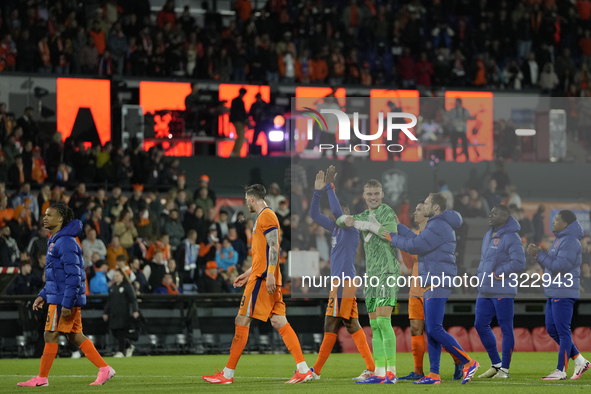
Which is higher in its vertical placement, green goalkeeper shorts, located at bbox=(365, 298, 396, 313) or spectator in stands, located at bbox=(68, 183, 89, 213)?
spectator in stands, located at bbox=(68, 183, 89, 213)

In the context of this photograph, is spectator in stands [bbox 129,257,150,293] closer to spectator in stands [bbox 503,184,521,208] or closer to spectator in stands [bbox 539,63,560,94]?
spectator in stands [bbox 503,184,521,208]

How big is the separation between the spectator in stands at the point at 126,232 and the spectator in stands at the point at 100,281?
5.71ft

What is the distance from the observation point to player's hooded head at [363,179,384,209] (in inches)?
430

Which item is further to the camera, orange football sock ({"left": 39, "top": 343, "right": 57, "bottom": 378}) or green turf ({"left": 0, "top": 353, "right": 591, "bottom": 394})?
orange football sock ({"left": 39, "top": 343, "right": 57, "bottom": 378})

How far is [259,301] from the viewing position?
35.3ft

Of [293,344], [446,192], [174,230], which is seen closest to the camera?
[293,344]

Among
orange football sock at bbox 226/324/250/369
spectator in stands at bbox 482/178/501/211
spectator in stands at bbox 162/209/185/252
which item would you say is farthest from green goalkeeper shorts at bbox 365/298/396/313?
spectator in stands at bbox 162/209/185/252

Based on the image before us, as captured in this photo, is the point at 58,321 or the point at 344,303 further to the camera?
the point at 344,303

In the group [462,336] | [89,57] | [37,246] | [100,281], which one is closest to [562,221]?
[462,336]

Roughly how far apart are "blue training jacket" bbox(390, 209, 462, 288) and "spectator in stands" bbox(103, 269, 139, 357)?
7768mm

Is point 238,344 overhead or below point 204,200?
below

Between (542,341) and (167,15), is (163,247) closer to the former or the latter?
(542,341)

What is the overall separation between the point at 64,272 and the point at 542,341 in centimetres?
1165

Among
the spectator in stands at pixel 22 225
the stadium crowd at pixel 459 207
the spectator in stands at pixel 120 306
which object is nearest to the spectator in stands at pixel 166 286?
the spectator in stands at pixel 120 306
